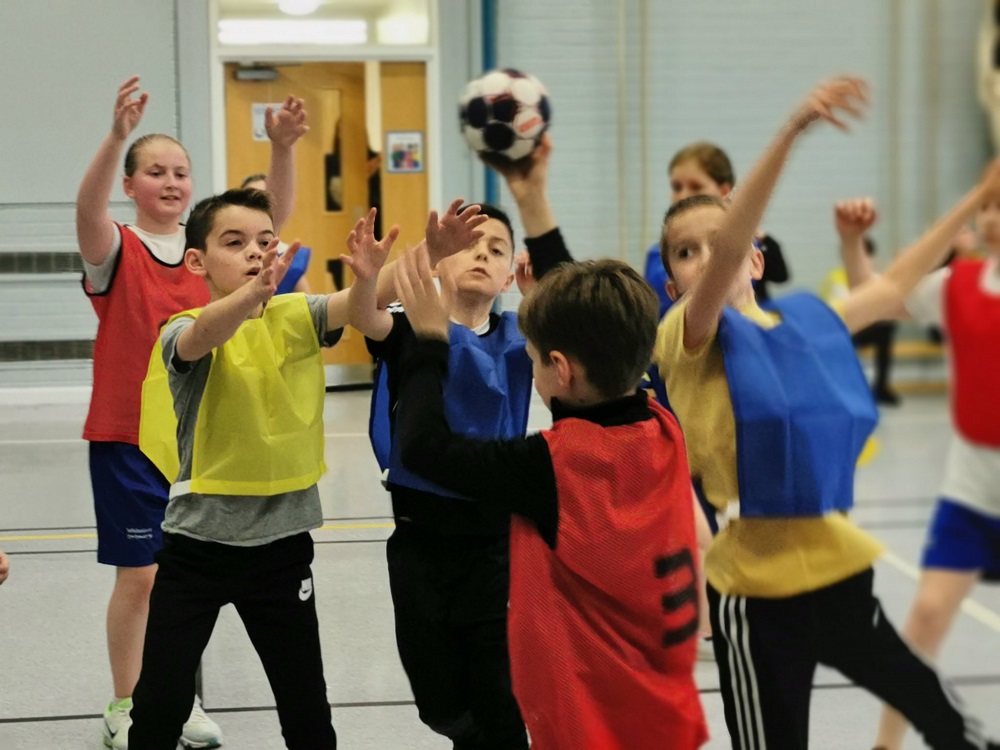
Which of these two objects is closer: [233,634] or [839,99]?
[839,99]

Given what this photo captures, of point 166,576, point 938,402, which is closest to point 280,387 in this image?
point 166,576

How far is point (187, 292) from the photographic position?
2.45 meters

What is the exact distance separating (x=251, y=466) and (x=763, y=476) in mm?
811

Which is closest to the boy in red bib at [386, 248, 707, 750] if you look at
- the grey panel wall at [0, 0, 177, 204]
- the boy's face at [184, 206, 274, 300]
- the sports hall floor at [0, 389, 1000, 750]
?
the boy's face at [184, 206, 274, 300]

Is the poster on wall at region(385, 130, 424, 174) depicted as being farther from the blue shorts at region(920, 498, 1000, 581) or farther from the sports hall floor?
the blue shorts at region(920, 498, 1000, 581)

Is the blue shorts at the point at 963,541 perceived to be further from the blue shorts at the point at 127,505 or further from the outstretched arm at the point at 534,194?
the blue shorts at the point at 127,505

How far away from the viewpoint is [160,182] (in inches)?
95.5

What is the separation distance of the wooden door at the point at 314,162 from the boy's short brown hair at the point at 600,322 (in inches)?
87.2

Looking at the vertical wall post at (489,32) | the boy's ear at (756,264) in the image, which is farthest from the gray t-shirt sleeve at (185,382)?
the vertical wall post at (489,32)

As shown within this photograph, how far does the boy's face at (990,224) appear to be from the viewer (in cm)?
113

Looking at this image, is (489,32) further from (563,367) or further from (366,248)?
(563,367)

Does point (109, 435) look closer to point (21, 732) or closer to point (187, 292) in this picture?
point (187, 292)

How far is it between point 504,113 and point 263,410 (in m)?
0.91

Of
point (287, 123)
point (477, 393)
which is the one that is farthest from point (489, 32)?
point (477, 393)
